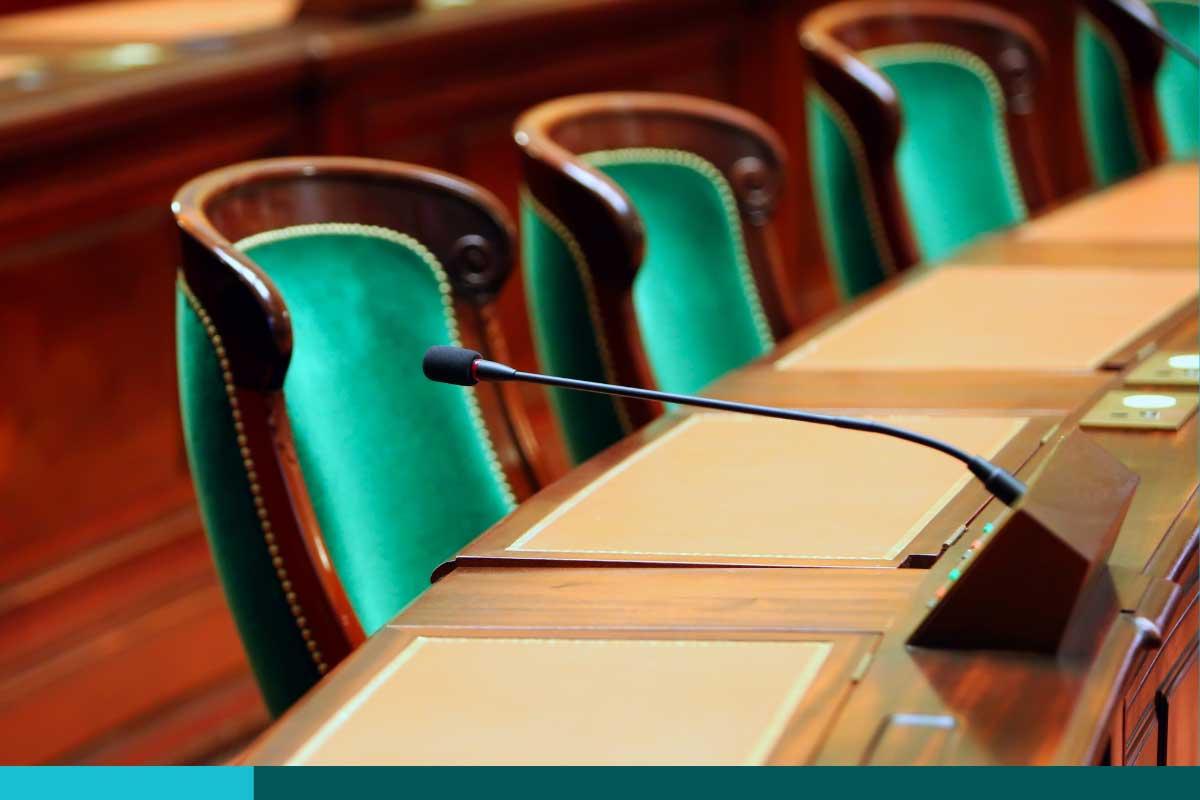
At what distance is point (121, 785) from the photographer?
890 mm

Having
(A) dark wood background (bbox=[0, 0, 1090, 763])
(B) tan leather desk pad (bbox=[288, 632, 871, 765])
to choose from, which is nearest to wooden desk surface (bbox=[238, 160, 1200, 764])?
(B) tan leather desk pad (bbox=[288, 632, 871, 765])

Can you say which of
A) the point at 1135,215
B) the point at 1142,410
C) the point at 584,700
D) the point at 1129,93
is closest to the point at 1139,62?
the point at 1129,93

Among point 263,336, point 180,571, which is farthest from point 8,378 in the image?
point 263,336

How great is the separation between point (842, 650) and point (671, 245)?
44.7 inches

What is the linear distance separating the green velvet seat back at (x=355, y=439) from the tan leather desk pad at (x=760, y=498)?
0.24 metres

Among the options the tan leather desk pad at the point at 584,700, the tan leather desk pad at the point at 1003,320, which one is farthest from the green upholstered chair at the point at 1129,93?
the tan leather desk pad at the point at 584,700

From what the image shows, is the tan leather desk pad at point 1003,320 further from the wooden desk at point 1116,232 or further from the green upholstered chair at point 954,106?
the green upholstered chair at point 954,106

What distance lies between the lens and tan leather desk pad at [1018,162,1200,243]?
7.82 ft

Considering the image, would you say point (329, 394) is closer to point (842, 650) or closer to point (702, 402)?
point (702, 402)

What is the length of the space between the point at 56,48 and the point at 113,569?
0.89m

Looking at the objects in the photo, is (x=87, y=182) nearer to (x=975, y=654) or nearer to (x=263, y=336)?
(x=263, y=336)

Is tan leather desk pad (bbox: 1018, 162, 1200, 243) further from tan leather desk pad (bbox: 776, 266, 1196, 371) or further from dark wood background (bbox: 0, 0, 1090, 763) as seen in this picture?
dark wood background (bbox: 0, 0, 1090, 763)

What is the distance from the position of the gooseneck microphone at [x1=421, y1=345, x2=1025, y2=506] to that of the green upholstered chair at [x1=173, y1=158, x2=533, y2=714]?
25 centimetres

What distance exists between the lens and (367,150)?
9.89ft
